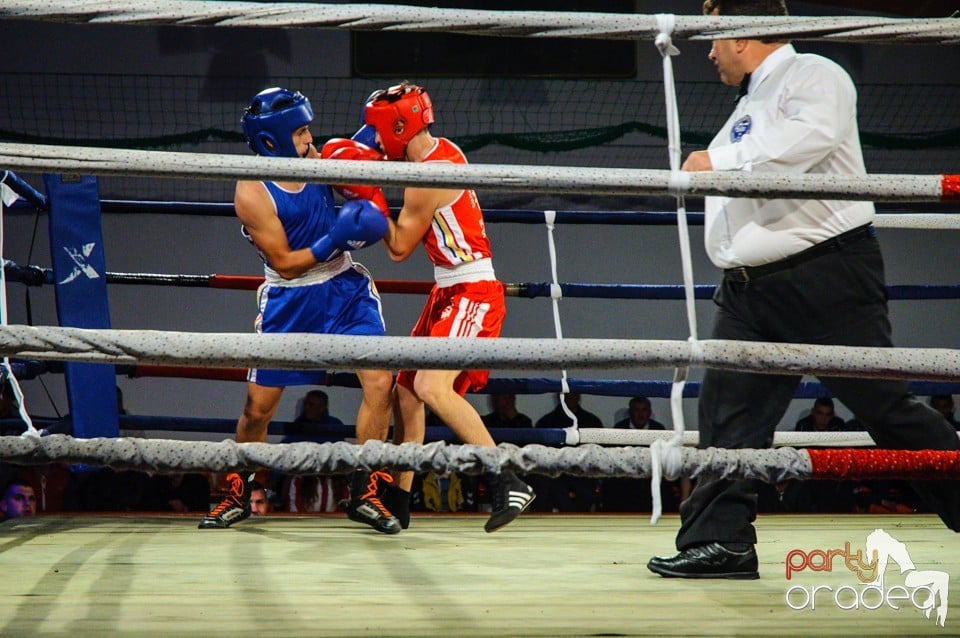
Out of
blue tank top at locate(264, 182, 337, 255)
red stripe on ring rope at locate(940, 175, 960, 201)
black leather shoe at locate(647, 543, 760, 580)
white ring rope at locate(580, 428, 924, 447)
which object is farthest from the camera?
white ring rope at locate(580, 428, 924, 447)

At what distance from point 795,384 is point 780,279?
0.86 feet

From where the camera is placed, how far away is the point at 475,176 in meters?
1.24

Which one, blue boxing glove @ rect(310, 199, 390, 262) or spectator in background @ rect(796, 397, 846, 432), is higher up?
blue boxing glove @ rect(310, 199, 390, 262)

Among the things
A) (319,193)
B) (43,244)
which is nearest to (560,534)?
(319,193)

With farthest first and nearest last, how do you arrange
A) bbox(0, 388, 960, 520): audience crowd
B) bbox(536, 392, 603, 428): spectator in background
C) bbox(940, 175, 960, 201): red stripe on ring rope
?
bbox(536, 392, 603, 428): spectator in background < bbox(0, 388, 960, 520): audience crowd < bbox(940, 175, 960, 201): red stripe on ring rope

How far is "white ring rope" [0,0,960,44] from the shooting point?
3.94ft

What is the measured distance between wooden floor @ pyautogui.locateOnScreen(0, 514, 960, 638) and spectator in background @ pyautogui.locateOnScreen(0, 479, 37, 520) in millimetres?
781

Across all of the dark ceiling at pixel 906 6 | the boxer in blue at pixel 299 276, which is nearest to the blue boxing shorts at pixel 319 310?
the boxer in blue at pixel 299 276

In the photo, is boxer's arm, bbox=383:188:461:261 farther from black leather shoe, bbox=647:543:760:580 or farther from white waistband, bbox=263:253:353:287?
black leather shoe, bbox=647:543:760:580

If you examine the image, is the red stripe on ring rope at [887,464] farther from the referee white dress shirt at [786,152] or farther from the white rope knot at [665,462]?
the referee white dress shirt at [786,152]

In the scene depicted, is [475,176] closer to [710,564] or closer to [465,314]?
[710,564]

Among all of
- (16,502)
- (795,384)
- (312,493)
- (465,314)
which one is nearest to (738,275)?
(795,384)

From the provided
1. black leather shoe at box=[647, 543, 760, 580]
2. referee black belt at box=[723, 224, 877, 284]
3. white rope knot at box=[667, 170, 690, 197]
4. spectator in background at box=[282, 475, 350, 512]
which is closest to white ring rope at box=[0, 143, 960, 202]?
white rope knot at box=[667, 170, 690, 197]

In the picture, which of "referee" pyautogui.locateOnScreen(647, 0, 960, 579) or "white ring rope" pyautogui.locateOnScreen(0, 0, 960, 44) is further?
"referee" pyautogui.locateOnScreen(647, 0, 960, 579)
